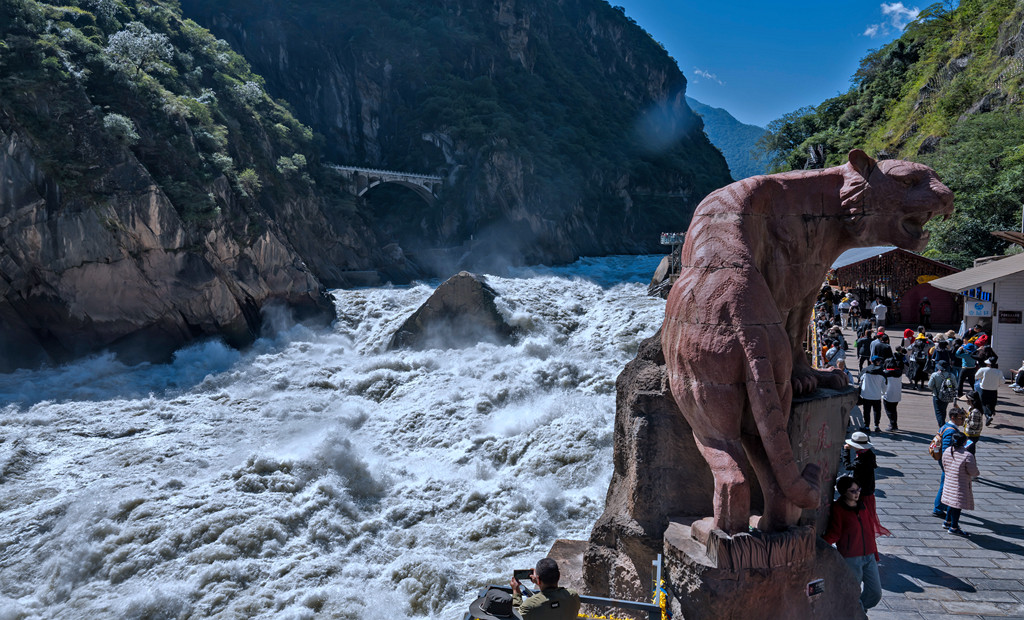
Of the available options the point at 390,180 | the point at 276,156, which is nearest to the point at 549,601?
the point at 276,156

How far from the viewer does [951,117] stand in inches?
1110

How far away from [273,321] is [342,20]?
4268 cm

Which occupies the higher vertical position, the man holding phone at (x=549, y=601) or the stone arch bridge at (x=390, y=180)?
the stone arch bridge at (x=390, y=180)

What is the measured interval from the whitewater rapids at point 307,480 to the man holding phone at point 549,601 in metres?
4.74

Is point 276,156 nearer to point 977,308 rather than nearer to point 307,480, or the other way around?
point 307,480

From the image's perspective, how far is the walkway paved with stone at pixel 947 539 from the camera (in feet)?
16.5

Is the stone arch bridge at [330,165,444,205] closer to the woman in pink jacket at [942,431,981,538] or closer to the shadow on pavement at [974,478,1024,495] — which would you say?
the shadow on pavement at [974,478,1024,495]

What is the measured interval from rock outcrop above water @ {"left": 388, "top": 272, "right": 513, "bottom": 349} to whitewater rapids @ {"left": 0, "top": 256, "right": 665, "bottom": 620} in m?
0.54

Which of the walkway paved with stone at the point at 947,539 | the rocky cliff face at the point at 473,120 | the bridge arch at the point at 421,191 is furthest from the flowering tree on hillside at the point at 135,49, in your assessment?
the walkway paved with stone at the point at 947,539

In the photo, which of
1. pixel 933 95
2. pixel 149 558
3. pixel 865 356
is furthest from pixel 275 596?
pixel 933 95

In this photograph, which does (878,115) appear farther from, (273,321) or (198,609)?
(198,609)

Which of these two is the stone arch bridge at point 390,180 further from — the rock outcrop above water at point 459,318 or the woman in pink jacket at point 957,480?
the woman in pink jacket at point 957,480

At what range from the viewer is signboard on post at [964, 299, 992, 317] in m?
12.8

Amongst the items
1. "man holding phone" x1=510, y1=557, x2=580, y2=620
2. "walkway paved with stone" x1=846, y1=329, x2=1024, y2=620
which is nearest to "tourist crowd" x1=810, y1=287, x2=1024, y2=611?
"walkway paved with stone" x1=846, y1=329, x2=1024, y2=620
